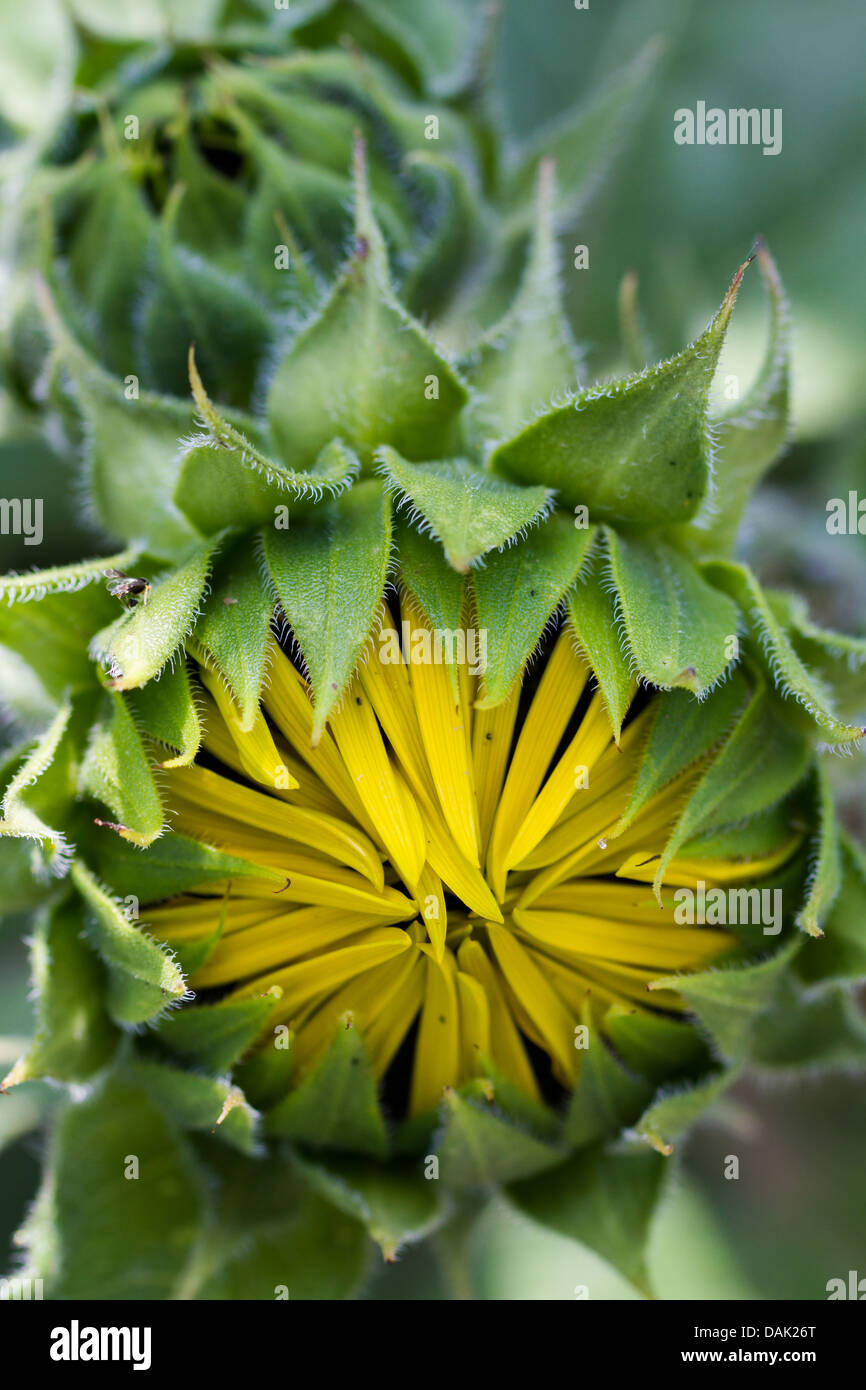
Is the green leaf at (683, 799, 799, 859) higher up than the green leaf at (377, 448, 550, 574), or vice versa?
the green leaf at (377, 448, 550, 574)

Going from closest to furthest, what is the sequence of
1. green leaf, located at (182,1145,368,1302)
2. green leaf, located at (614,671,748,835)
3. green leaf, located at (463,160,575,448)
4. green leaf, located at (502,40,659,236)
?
green leaf, located at (614,671,748,835) < green leaf, located at (463,160,575,448) < green leaf, located at (182,1145,368,1302) < green leaf, located at (502,40,659,236)

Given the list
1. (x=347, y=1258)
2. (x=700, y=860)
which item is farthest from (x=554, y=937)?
(x=347, y=1258)

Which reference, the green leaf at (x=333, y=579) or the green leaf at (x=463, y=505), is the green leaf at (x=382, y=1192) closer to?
the green leaf at (x=333, y=579)

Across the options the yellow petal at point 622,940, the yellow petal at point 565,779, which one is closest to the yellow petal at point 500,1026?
the yellow petal at point 622,940

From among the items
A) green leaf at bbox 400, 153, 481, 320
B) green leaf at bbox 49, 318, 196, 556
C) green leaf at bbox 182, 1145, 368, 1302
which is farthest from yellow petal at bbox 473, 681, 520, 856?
green leaf at bbox 400, 153, 481, 320

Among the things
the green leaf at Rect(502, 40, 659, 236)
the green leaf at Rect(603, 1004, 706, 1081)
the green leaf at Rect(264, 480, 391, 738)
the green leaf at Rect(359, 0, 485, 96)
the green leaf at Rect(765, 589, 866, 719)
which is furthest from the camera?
the green leaf at Rect(502, 40, 659, 236)

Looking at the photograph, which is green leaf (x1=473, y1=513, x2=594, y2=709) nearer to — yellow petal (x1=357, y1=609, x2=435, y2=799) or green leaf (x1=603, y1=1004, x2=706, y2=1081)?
yellow petal (x1=357, y1=609, x2=435, y2=799)
